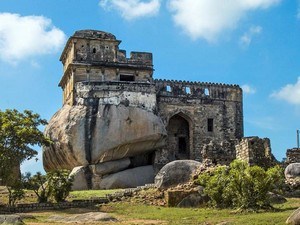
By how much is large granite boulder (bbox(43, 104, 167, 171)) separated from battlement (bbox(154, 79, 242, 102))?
3.66 m

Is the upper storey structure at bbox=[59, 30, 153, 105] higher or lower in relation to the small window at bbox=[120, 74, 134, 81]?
higher

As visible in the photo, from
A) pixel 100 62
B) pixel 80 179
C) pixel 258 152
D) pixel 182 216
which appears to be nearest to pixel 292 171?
pixel 258 152

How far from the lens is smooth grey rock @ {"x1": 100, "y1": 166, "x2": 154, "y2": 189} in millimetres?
34688

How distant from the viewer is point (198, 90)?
4153cm

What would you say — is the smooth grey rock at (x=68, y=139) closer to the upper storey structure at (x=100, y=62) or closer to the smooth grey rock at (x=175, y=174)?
the upper storey structure at (x=100, y=62)

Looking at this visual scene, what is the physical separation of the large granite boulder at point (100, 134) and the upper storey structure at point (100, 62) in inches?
138

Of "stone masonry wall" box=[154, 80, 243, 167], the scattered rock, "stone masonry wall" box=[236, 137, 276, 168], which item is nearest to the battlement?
"stone masonry wall" box=[154, 80, 243, 167]

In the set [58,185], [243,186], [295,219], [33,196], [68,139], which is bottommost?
[295,219]

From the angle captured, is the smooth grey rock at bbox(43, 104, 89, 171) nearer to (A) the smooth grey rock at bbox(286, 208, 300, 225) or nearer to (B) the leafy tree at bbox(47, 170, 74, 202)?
(B) the leafy tree at bbox(47, 170, 74, 202)

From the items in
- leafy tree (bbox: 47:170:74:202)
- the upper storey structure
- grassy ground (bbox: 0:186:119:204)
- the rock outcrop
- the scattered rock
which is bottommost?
the scattered rock

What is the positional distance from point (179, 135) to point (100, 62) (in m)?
8.24

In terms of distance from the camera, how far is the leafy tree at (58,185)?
985 inches

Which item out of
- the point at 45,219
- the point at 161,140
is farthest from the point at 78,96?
the point at 45,219

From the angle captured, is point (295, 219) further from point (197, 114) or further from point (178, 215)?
point (197, 114)
